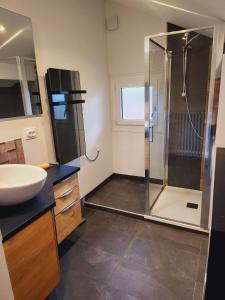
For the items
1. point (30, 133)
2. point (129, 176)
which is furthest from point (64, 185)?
point (129, 176)

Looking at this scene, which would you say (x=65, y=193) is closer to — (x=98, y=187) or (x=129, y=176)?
(x=98, y=187)

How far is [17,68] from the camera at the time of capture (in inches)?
71.1

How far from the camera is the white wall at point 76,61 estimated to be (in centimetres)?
197

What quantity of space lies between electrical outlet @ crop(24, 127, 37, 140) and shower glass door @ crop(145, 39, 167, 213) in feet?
3.82

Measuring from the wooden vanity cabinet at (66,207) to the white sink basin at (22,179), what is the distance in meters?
0.31

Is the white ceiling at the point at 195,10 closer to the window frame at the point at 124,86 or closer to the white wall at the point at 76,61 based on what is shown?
the white wall at the point at 76,61

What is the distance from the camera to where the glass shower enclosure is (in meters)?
2.36

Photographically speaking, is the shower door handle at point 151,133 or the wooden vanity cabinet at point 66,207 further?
the shower door handle at point 151,133

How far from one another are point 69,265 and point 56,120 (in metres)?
1.39

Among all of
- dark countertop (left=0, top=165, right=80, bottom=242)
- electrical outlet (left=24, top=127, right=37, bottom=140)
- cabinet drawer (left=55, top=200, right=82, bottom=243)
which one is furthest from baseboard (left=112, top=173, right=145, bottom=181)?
dark countertop (left=0, top=165, right=80, bottom=242)

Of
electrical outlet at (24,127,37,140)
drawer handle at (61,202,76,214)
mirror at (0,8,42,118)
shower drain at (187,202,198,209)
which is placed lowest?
shower drain at (187,202,198,209)

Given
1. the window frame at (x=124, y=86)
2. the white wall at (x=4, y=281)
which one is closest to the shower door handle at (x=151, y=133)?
the window frame at (x=124, y=86)

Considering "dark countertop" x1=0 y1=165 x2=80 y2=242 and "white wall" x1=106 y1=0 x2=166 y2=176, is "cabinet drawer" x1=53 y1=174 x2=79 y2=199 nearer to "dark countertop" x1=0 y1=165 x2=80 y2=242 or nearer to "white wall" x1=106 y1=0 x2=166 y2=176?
"dark countertop" x1=0 y1=165 x2=80 y2=242

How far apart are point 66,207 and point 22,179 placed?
0.54m
